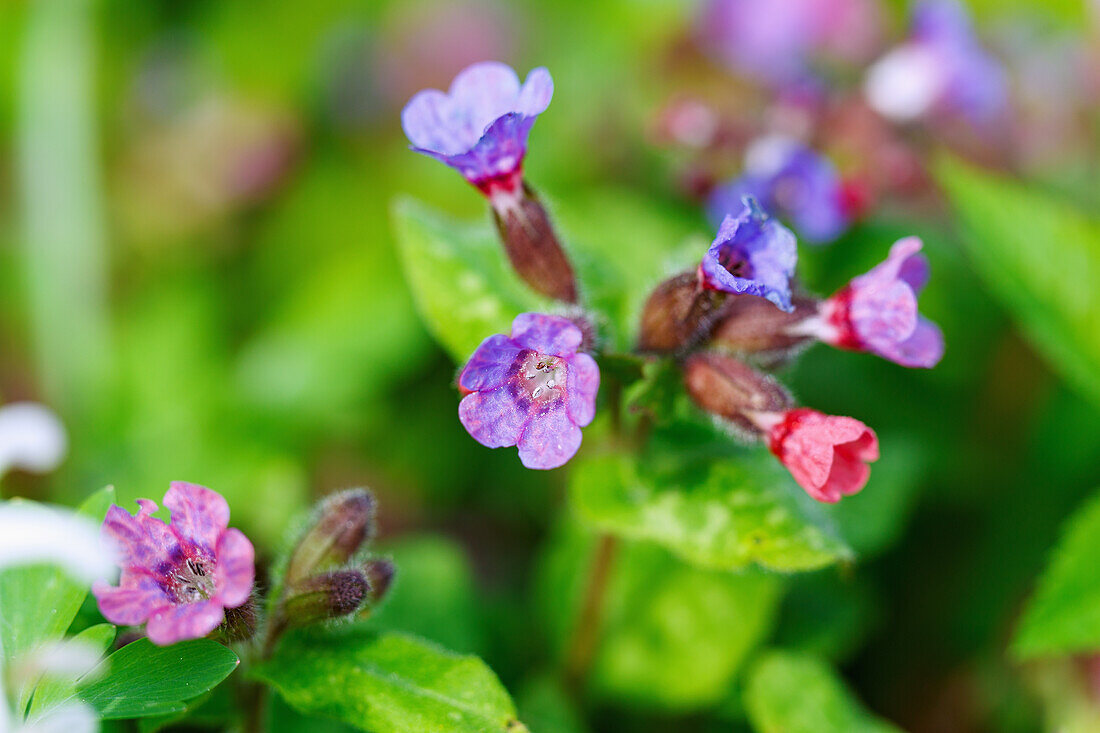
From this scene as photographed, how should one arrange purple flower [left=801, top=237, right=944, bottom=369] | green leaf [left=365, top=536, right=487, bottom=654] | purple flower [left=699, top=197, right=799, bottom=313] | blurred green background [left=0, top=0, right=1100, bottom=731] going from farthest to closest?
blurred green background [left=0, top=0, right=1100, bottom=731], green leaf [left=365, top=536, right=487, bottom=654], purple flower [left=801, top=237, right=944, bottom=369], purple flower [left=699, top=197, right=799, bottom=313]

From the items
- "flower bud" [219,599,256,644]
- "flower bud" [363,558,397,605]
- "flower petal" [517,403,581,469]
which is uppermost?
"flower petal" [517,403,581,469]

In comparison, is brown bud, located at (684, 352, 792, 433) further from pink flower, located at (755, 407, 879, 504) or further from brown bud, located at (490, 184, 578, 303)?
brown bud, located at (490, 184, 578, 303)

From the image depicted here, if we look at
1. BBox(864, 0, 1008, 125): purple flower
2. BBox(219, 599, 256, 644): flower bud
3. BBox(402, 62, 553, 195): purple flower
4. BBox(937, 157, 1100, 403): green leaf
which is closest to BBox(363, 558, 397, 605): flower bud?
BBox(219, 599, 256, 644): flower bud

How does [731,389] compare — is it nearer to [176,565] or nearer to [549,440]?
[549,440]

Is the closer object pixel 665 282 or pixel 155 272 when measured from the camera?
pixel 665 282

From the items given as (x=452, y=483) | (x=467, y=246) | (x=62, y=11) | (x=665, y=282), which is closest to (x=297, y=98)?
(x=62, y=11)

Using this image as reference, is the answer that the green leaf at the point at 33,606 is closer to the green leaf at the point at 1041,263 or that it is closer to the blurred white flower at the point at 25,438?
the blurred white flower at the point at 25,438

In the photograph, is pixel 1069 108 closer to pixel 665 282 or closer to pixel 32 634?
pixel 665 282
